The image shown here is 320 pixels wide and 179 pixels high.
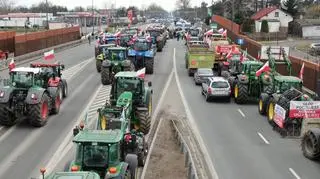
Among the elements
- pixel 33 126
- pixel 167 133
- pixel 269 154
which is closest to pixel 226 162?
pixel 269 154

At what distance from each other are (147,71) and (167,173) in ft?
89.3

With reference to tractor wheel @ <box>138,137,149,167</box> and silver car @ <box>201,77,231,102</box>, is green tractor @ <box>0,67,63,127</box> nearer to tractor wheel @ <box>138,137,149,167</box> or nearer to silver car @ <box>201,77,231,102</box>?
tractor wheel @ <box>138,137,149,167</box>

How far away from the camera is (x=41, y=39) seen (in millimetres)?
66125

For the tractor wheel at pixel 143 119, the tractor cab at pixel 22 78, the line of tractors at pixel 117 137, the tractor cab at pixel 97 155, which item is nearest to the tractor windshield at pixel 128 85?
the line of tractors at pixel 117 137

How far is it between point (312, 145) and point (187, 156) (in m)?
5.52

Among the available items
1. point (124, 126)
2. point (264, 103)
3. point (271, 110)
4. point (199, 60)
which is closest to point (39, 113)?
point (124, 126)

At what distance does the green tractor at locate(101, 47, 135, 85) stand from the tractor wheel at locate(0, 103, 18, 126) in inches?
523

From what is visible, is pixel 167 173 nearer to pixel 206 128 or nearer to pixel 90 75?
pixel 206 128

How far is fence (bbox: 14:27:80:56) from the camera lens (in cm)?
5759

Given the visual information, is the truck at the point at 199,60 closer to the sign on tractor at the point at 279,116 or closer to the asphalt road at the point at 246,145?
the asphalt road at the point at 246,145

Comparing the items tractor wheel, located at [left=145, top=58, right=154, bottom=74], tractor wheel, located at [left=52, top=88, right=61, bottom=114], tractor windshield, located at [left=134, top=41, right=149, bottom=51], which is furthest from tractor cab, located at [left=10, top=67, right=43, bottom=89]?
tractor windshield, located at [left=134, top=41, right=149, bottom=51]

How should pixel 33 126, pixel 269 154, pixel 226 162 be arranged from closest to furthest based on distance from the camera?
pixel 226 162
pixel 269 154
pixel 33 126

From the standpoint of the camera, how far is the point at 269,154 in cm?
2202

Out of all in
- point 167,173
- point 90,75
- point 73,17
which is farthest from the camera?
point 73,17
